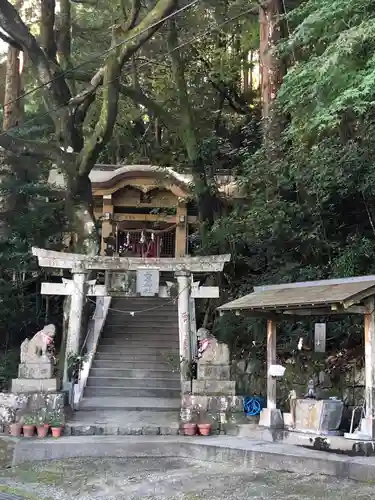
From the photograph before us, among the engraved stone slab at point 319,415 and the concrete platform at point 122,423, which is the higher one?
the engraved stone slab at point 319,415

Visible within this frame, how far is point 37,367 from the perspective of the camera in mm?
10867

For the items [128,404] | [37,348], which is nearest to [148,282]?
[128,404]

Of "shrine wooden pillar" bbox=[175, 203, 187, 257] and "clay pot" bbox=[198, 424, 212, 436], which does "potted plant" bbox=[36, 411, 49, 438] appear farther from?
"shrine wooden pillar" bbox=[175, 203, 187, 257]

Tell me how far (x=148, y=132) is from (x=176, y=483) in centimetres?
1951

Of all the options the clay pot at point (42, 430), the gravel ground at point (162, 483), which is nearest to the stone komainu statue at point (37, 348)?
the clay pot at point (42, 430)

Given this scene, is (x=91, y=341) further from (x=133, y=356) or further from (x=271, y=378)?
(x=271, y=378)

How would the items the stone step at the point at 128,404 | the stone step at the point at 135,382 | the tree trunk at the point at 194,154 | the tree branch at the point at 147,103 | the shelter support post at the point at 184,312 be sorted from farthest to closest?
the tree branch at the point at 147,103, the tree trunk at the point at 194,154, the stone step at the point at 135,382, the shelter support post at the point at 184,312, the stone step at the point at 128,404

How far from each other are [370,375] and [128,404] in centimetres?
538

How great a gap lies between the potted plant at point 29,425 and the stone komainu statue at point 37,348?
3.67 ft

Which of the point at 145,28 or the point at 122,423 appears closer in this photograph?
the point at 122,423

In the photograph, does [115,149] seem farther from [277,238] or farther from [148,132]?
[277,238]

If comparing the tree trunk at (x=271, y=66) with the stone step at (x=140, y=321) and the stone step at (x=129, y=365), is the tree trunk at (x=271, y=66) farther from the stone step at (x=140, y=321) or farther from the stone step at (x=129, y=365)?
the stone step at (x=129, y=365)

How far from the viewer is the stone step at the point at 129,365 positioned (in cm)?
1304

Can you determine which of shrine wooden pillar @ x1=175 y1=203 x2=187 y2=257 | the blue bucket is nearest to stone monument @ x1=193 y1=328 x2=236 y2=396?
the blue bucket
